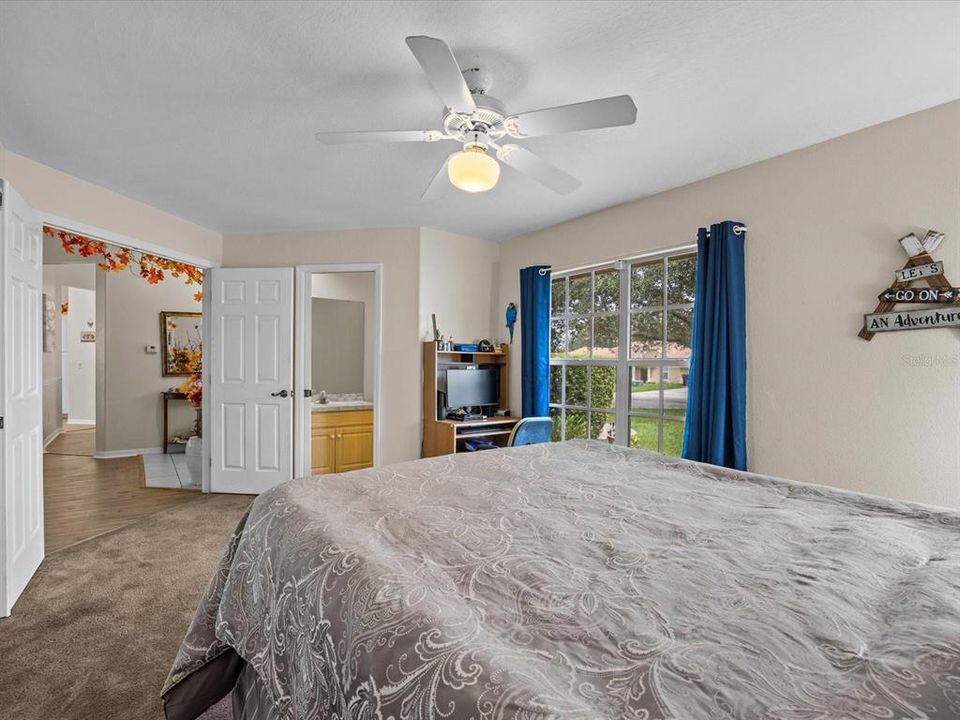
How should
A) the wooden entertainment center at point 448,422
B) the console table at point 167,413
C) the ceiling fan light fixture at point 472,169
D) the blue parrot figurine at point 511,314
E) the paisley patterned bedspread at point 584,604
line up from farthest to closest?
1. the console table at point 167,413
2. the blue parrot figurine at point 511,314
3. the wooden entertainment center at point 448,422
4. the ceiling fan light fixture at point 472,169
5. the paisley patterned bedspread at point 584,604

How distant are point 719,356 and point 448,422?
7.02 feet

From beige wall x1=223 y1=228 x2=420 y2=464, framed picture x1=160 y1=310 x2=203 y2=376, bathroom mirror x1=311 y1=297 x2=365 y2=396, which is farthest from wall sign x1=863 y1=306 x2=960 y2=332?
framed picture x1=160 y1=310 x2=203 y2=376

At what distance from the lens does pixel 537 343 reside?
4.25 metres

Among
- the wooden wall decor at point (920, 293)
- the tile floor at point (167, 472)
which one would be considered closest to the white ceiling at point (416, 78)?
the wooden wall decor at point (920, 293)

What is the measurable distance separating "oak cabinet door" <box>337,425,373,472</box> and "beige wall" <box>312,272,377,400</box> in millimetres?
551

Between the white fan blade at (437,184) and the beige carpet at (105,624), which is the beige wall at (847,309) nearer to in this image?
the white fan blade at (437,184)

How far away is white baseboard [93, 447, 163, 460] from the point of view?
18.7 ft

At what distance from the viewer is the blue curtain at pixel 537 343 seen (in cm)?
426

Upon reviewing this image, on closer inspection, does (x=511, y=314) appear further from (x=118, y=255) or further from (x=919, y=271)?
(x=118, y=255)

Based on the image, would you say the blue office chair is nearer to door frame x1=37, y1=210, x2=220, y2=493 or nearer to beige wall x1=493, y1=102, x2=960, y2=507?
beige wall x1=493, y1=102, x2=960, y2=507

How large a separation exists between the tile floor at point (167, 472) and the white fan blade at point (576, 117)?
4.39m

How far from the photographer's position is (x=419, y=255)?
4277 millimetres

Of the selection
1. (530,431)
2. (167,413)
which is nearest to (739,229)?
(530,431)

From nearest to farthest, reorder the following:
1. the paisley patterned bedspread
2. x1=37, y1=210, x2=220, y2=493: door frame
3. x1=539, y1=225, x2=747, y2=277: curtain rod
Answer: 1. the paisley patterned bedspread
2. x1=539, y1=225, x2=747, y2=277: curtain rod
3. x1=37, y1=210, x2=220, y2=493: door frame
